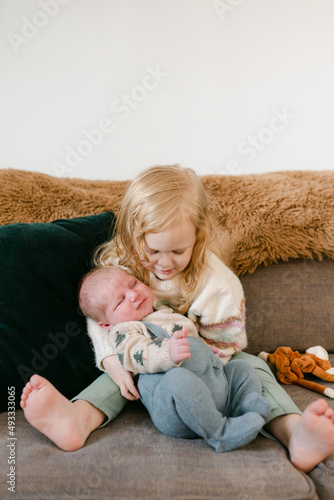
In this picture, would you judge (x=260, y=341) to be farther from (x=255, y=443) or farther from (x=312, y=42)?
(x=312, y=42)

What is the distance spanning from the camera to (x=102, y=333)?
1140 millimetres

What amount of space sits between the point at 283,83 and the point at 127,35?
72 centimetres

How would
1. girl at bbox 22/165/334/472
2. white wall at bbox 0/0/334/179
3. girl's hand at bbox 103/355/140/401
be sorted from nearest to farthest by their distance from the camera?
1. girl at bbox 22/165/334/472
2. girl's hand at bbox 103/355/140/401
3. white wall at bbox 0/0/334/179

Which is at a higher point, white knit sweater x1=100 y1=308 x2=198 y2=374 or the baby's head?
the baby's head

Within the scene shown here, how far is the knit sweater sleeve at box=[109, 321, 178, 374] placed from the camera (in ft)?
3.05

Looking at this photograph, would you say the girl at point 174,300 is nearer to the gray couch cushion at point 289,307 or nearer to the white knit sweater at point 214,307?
the white knit sweater at point 214,307

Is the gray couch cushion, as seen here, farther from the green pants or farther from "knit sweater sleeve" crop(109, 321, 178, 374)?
"knit sweater sleeve" crop(109, 321, 178, 374)

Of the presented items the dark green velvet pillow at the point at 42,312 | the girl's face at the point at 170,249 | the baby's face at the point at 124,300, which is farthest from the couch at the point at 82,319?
the girl's face at the point at 170,249

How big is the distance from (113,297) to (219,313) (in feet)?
1.10

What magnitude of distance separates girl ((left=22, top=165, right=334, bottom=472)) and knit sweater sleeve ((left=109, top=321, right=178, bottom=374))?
0.09 m

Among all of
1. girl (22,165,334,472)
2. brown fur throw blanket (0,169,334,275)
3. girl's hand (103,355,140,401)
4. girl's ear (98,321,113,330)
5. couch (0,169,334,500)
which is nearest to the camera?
couch (0,169,334,500)

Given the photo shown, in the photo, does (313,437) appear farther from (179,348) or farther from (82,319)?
(82,319)

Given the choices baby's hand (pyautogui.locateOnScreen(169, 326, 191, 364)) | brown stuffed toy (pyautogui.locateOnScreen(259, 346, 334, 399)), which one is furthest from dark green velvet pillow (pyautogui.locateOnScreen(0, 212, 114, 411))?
brown stuffed toy (pyautogui.locateOnScreen(259, 346, 334, 399))

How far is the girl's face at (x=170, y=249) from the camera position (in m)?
1.06
